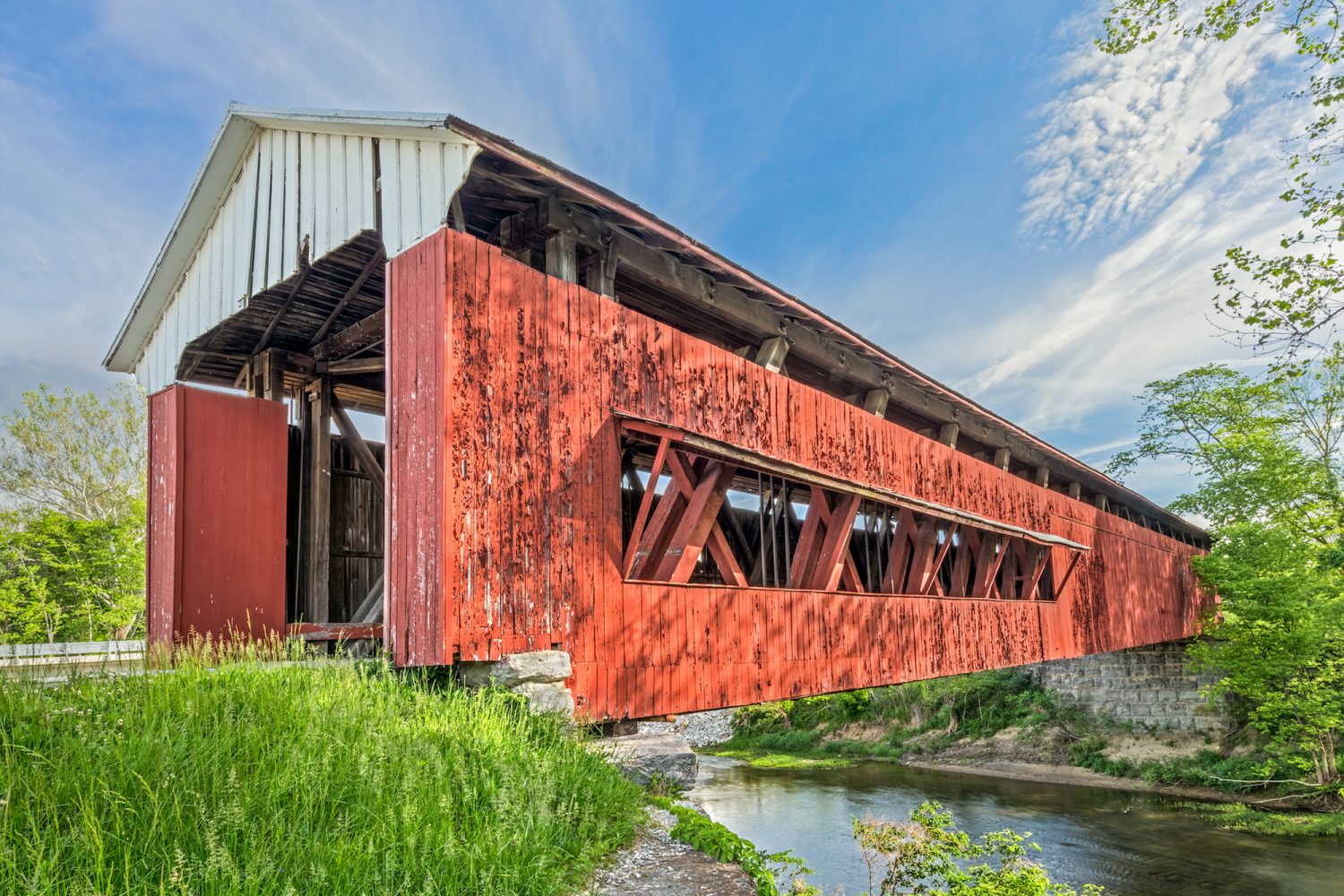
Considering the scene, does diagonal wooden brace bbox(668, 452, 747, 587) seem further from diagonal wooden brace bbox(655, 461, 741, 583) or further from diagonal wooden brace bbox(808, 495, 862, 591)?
diagonal wooden brace bbox(808, 495, 862, 591)

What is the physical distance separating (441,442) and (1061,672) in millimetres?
23605

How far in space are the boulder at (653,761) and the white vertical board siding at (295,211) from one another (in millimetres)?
3429

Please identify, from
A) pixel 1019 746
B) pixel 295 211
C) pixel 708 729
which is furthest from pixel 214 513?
pixel 708 729

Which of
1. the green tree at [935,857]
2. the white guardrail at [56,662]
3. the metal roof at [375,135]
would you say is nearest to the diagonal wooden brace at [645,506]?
the metal roof at [375,135]

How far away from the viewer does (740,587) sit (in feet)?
21.9

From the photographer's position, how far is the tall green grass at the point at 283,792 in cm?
270

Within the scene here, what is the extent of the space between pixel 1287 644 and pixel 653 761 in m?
18.1

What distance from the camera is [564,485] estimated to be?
5.60 m

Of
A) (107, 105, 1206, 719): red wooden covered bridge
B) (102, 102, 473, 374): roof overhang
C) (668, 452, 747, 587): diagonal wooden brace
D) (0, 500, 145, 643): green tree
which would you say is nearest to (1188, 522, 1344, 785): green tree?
(107, 105, 1206, 719): red wooden covered bridge

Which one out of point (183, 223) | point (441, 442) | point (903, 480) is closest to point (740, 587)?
point (441, 442)

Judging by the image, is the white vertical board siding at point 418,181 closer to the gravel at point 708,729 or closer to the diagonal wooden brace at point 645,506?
the diagonal wooden brace at point 645,506

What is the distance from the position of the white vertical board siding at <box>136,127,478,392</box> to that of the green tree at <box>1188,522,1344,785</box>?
61.1 ft

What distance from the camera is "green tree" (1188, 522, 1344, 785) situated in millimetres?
16906

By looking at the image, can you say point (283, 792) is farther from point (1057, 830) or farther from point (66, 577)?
point (66, 577)
